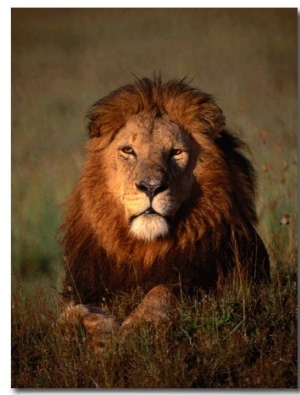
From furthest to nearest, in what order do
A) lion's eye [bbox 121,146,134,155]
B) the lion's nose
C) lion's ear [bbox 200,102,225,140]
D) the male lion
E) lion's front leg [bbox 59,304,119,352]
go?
lion's ear [bbox 200,102,225,140], lion's eye [bbox 121,146,134,155], the male lion, lion's front leg [bbox 59,304,119,352], the lion's nose

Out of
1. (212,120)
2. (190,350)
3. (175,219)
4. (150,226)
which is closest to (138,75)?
(212,120)

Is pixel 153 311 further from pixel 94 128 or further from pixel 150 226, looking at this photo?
pixel 94 128

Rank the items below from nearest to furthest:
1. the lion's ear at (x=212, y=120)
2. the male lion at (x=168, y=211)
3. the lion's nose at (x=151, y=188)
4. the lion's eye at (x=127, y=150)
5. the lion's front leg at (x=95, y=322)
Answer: the lion's nose at (x=151, y=188), the lion's front leg at (x=95, y=322), the male lion at (x=168, y=211), the lion's eye at (x=127, y=150), the lion's ear at (x=212, y=120)

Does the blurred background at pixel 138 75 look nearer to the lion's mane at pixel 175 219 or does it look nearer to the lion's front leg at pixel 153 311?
the lion's mane at pixel 175 219

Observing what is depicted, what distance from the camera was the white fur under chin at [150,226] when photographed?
587 cm

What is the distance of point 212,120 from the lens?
6281 millimetres

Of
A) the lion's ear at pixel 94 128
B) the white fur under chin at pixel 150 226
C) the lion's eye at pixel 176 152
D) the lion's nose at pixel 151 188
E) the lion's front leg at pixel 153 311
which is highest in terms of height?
the lion's ear at pixel 94 128

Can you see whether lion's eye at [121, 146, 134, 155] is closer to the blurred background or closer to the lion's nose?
the lion's nose

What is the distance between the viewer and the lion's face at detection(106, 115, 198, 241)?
19.2ft

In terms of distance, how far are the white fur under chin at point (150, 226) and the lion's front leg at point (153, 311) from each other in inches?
11.1

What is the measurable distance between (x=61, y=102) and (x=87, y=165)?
0.49 metres

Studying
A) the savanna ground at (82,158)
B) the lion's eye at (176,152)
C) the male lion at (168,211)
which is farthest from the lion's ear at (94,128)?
the lion's eye at (176,152)

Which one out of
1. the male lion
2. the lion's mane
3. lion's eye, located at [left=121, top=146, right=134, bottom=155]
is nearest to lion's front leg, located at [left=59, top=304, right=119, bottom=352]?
the male lion

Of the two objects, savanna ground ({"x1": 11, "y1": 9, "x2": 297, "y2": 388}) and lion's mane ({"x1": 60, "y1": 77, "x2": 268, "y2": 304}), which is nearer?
savanna ground ({"x1": 11, "y1": 9, "x2": 297, "y2": 388})
